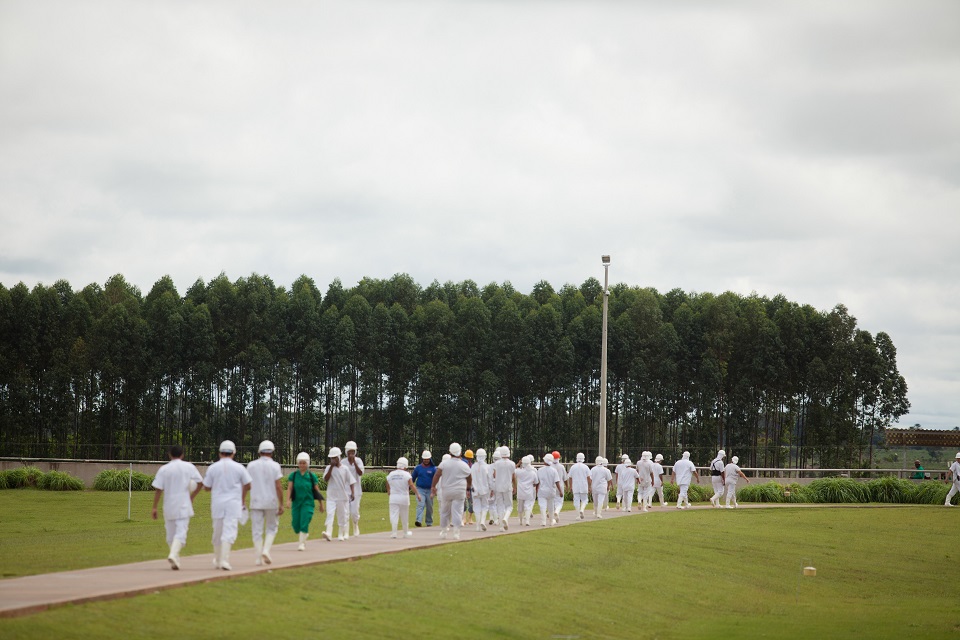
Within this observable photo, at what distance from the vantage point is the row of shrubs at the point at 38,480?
50.4 meters

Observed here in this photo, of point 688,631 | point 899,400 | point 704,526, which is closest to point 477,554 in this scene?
point 688,631

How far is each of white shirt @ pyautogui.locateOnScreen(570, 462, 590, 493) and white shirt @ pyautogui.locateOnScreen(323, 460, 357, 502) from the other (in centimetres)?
1138

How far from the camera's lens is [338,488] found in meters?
23.5

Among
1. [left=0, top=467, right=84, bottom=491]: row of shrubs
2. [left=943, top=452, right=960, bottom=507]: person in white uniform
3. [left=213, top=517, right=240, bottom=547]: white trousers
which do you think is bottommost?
[left=0, top=467, right=84, bottom=491]: row of shrubs

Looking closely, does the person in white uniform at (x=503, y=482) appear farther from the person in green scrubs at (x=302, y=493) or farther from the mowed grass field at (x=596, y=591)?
the person in green scrubs at (x=302, y=493)

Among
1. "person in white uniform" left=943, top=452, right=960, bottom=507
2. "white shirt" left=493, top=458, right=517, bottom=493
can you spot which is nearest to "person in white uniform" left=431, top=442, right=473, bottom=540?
"white shirt" left=493, top=458, right=517, bottom=493

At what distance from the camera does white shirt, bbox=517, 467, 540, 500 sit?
30531 mm

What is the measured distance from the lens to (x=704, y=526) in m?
33.1

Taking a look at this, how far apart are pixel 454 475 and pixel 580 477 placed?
8.92m

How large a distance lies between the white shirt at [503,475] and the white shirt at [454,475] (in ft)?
11.0

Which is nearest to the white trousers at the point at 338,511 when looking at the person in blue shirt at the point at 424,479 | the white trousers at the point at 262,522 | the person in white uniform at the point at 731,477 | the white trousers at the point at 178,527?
the person in blue shirt at the point at 424,479

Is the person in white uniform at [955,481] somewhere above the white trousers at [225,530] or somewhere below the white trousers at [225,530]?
below

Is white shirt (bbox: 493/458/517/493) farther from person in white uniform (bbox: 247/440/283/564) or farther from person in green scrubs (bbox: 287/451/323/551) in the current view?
person in white uniform (bbox: 247/440/283/564)

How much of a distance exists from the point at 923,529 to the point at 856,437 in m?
42.5
